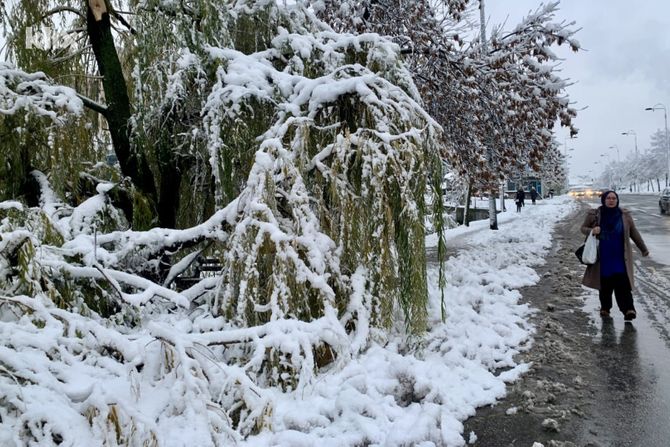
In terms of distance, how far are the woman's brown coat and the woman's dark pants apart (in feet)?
0.24

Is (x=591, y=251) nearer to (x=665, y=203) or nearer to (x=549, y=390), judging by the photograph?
(x=549, y=390)

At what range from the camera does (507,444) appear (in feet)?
9.93

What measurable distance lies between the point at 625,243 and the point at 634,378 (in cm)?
235

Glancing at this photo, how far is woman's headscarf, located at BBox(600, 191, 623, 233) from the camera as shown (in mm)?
6039

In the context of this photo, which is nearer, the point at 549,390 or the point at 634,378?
the point at 549,390

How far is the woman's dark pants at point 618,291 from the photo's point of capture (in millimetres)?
5840

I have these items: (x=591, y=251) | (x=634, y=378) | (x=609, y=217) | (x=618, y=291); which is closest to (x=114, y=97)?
(x=634, y=378)

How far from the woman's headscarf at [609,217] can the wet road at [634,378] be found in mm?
1128

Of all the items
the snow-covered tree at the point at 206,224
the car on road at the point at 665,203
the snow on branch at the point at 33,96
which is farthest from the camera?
the car on road at the point at 665,203

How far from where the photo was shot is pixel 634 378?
4.03 m

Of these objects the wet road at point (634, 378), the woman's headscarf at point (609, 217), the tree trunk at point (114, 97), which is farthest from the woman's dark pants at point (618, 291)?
the tree trunk at point (114, 97)

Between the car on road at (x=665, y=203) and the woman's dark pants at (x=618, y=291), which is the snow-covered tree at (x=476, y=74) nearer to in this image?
the woman's dark pants at (x=618, y=291)

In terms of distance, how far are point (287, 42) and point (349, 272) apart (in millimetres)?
2838

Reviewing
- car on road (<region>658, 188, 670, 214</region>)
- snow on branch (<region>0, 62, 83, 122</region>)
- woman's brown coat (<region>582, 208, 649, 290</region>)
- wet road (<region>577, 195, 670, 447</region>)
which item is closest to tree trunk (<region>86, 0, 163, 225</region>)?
snow on branch (<region>0, 62, 83, 122</region>)
